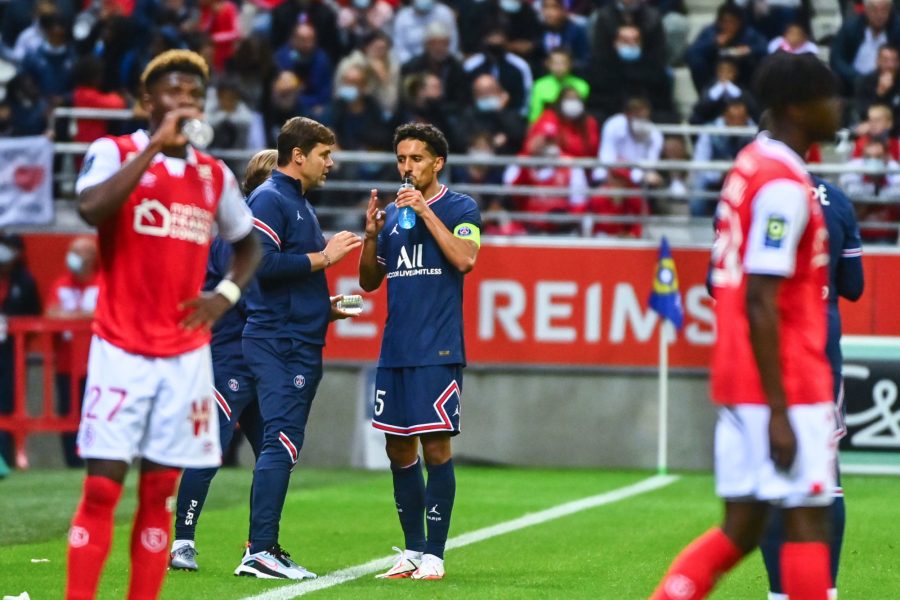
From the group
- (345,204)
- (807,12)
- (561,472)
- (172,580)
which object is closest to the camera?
(172,580)

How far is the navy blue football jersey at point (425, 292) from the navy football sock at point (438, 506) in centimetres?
57

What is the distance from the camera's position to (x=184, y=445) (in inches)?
237

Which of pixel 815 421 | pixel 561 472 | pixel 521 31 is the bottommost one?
pixel 561 472

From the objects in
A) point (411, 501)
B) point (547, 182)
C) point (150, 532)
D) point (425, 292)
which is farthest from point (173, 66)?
point (547, 182)

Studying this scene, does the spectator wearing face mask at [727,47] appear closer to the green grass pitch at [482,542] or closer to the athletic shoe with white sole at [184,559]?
the green grass pitch at [482,542]

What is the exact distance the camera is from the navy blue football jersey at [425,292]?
28.8 feet

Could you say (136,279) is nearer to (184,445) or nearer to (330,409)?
(184,445)

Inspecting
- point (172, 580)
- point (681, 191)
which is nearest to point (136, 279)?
point (172, 580)

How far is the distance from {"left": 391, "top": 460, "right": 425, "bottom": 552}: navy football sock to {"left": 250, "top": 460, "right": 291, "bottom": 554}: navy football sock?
23.6 inches

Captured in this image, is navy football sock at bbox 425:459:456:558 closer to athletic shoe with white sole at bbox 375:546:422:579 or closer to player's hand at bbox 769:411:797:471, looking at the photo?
athletic shoe with white sole at bbox 375:546:422:579

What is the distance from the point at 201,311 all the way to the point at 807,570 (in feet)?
Result: 7.34

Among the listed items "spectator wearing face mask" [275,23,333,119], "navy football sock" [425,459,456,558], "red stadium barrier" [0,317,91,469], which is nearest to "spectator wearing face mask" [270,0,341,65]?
"spectator wearing face mask" [275,23,333,119]

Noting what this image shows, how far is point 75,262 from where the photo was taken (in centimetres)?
1697

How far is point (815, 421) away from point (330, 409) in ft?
40.1
